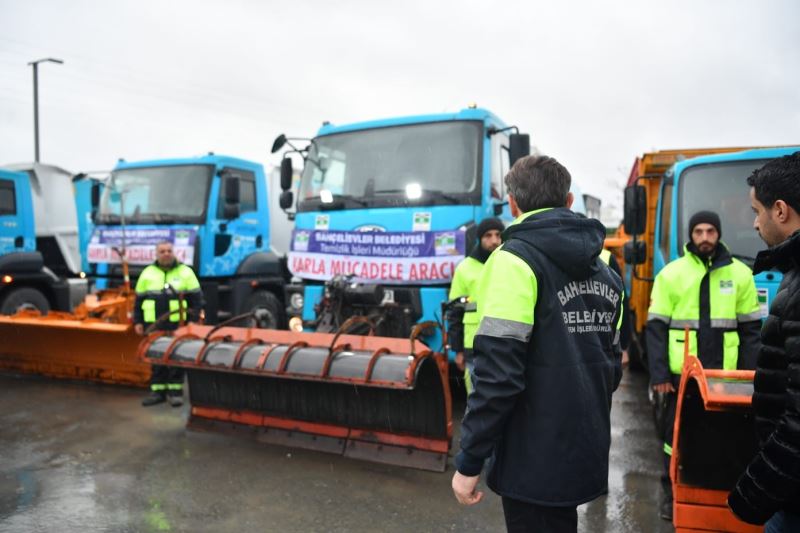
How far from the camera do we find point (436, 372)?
411 cm

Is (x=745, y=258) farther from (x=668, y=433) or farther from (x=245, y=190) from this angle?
(x=245, y=190)

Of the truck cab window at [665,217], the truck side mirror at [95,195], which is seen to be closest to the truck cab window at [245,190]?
the truck side mirror at [95,195]

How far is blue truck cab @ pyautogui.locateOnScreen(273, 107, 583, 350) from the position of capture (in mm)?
5230

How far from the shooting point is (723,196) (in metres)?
4.61

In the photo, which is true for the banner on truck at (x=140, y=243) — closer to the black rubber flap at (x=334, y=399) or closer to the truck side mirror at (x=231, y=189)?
the truck side mirror at (x=231, y=189)

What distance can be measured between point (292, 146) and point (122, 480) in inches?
138

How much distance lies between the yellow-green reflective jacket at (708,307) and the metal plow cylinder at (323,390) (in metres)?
1.44

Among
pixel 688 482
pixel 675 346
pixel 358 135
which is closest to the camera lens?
pixel 688 482

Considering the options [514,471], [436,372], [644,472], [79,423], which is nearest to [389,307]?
[436,372]

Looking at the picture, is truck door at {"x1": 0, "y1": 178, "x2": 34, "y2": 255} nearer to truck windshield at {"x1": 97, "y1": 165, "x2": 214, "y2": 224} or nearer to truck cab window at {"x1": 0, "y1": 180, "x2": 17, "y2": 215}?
truck cab window at {"x1": 0, "y1": 180, "x2": 17, "y2": 215}

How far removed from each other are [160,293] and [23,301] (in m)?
3.03

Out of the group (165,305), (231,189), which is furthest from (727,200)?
(231,189)

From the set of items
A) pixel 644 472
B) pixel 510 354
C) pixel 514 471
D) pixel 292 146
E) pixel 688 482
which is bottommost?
pixel 644 472

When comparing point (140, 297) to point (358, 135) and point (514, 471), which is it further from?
point (514, 471)
